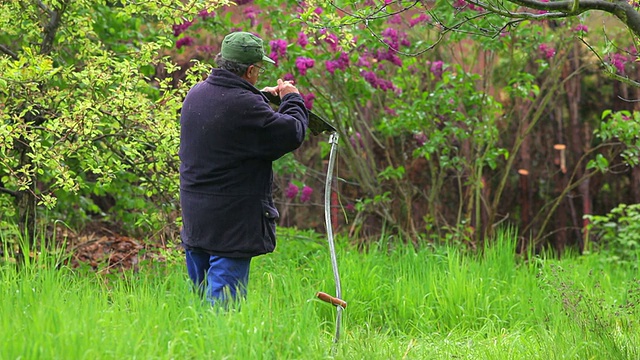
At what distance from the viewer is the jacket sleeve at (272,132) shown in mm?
4039

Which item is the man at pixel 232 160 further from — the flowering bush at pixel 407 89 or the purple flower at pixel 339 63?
the purple flower at pixel 339 63

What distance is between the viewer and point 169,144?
5359mm

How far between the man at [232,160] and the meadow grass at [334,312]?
22cm

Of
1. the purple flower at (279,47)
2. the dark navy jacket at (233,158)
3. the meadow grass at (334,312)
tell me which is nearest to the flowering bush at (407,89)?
the purple flower at (279,47)

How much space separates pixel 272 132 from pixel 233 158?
0.74ft

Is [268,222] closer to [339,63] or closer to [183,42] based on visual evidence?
[339,63]

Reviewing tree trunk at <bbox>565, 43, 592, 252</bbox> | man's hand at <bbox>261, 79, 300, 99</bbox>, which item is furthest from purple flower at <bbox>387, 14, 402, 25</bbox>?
man's hand at <bbox>261, 79, 300, 99</bbox>

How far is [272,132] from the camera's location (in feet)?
13.3

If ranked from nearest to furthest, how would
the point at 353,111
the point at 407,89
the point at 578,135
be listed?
the point at 407,89, the point at 353,111, the point at 578,135

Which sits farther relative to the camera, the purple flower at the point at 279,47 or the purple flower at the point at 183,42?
the purple flower at the point at 183,42

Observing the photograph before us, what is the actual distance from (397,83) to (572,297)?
3.36m

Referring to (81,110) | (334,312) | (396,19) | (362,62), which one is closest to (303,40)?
(362,62)

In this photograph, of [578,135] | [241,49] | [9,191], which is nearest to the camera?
[241,49]

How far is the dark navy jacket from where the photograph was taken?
4.06m
